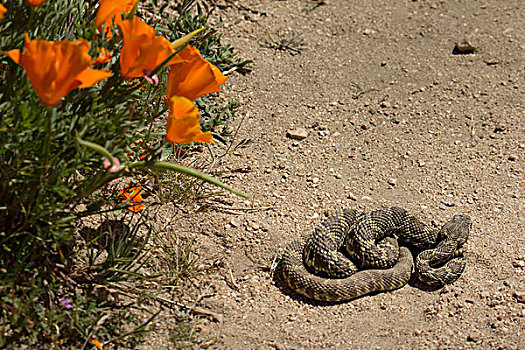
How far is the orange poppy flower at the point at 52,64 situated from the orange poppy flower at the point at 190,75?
0.57m

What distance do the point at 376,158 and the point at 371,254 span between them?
1187 mm

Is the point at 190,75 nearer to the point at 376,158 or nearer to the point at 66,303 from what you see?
the point at 66,303

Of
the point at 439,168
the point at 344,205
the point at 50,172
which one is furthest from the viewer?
the point at 439,168

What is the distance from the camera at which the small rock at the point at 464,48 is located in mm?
6422

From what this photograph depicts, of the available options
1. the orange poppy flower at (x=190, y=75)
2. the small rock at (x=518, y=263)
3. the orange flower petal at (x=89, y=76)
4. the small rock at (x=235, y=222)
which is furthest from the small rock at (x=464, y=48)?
the orange flower petal at (x=89, y=76)

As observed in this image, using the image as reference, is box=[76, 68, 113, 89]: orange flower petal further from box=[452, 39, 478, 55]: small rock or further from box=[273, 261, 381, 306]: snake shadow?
box=[452, 39, 478, 55]: small rock

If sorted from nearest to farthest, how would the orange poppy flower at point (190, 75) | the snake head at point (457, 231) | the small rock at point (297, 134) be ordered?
the orange poppy flower at point (190, 75) → the snake head at point (457, 231) → the small rock at point (297, 134)

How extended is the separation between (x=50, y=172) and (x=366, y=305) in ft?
7.63

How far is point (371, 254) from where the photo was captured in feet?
14.3

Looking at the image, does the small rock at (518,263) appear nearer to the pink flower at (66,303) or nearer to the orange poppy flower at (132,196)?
the orange poppy flower at (132,196)

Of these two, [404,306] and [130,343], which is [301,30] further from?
[130,343]

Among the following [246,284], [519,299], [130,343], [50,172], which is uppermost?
[50,172]

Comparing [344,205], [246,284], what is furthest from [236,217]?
[344,205]

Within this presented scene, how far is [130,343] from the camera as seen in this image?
3295 millimetres
